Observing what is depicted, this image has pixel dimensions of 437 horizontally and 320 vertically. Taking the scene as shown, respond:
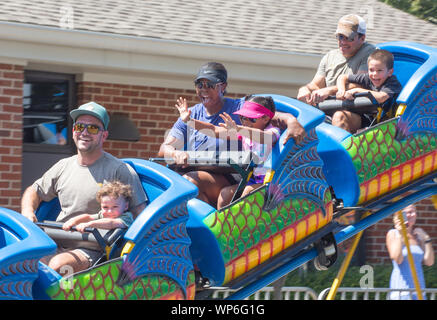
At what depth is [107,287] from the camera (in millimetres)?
4184

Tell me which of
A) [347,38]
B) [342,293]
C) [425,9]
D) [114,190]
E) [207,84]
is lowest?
[342,293]

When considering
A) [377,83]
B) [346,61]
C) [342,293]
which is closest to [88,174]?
[377,83]

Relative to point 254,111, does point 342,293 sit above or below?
below

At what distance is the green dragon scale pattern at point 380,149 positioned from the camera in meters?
5.49

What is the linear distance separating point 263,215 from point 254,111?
0.62 meters

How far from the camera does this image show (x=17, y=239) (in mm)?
4090

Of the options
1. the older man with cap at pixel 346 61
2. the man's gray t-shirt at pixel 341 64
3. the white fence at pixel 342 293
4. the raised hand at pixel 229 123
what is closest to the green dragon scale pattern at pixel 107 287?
the raised hand at pixel 229 123

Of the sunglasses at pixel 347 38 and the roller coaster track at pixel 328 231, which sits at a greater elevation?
the sunglasses at pixel 347 38

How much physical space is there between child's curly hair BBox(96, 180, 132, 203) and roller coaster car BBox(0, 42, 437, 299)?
23 cm

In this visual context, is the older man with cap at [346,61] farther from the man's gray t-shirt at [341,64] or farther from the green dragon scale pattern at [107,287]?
the green dragon scale pattern at [107,287]

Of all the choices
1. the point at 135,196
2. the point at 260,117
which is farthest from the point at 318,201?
the point at 135,196

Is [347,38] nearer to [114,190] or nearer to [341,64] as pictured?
[341,64]

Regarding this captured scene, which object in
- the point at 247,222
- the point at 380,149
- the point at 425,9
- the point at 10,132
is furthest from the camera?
the point at 425,9

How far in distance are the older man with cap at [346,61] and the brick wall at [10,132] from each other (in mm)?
2977
